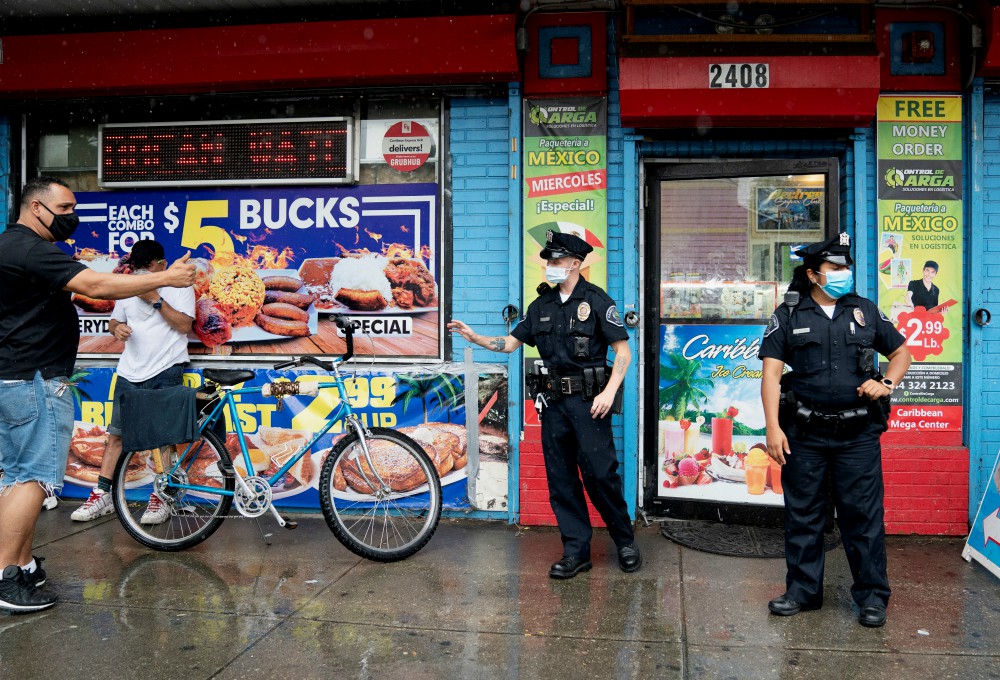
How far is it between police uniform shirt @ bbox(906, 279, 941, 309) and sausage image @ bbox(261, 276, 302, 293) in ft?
14.8

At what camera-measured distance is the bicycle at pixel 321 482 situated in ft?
17.2

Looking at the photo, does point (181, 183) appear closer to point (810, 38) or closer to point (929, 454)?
point (810, 38)

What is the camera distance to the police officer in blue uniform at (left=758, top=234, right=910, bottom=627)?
14.1ft

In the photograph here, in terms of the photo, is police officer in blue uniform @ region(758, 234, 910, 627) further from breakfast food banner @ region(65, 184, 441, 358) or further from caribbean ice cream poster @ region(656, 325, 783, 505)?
breakfast food banner @ region(65, 184, 441, 358)

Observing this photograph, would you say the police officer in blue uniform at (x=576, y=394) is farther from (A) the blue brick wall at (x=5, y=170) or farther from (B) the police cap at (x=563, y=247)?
(A) the blue brick wall at (x=5, y=170)

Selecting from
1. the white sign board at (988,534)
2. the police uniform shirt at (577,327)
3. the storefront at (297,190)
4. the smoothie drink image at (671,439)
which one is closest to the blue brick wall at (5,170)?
the storefront at (297,190)

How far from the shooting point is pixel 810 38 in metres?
5.79

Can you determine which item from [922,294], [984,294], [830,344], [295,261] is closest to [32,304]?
[295,261]

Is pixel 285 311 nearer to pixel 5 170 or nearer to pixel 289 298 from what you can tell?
pixel 289 298

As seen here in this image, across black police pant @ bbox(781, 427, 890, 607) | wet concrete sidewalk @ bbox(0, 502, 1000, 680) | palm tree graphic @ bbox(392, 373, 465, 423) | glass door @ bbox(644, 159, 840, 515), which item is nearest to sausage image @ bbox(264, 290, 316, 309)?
palm tree graphic @ bbox(392, 373, 465, 423)

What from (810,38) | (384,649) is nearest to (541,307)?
(384,649)

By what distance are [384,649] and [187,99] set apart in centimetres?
476

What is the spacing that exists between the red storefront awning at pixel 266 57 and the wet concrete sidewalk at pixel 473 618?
11.0 ft

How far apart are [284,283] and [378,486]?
2.13 metres
